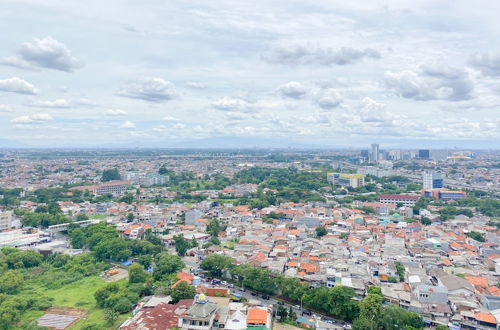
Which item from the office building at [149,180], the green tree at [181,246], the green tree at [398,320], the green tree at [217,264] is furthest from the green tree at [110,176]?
the green tree at [398,320]

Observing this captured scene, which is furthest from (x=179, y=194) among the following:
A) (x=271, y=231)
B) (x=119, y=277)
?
(x=119, y=277)

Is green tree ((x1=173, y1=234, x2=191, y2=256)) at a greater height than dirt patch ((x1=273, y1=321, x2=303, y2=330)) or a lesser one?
greater

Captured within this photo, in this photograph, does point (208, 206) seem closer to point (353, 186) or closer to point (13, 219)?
point (13, 219)

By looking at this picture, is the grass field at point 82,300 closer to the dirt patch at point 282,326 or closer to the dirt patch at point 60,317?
the dirt patch at point 60,317

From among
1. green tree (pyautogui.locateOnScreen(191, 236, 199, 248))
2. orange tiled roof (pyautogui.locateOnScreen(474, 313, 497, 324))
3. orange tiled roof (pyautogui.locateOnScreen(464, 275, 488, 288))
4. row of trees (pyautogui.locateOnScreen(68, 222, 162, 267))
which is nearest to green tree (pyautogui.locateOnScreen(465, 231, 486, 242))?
orange tiled roof (pyautogui.locateOnScreen(464, 275, 488, 288))

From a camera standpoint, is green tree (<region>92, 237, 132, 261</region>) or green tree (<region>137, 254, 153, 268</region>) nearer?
green tree (<region>137, 254, 153, 268</region>)

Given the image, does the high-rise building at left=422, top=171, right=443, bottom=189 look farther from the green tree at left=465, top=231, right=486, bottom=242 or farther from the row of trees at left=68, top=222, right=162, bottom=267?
the row of trees at left=68, top=222, right=162, bottom=267
